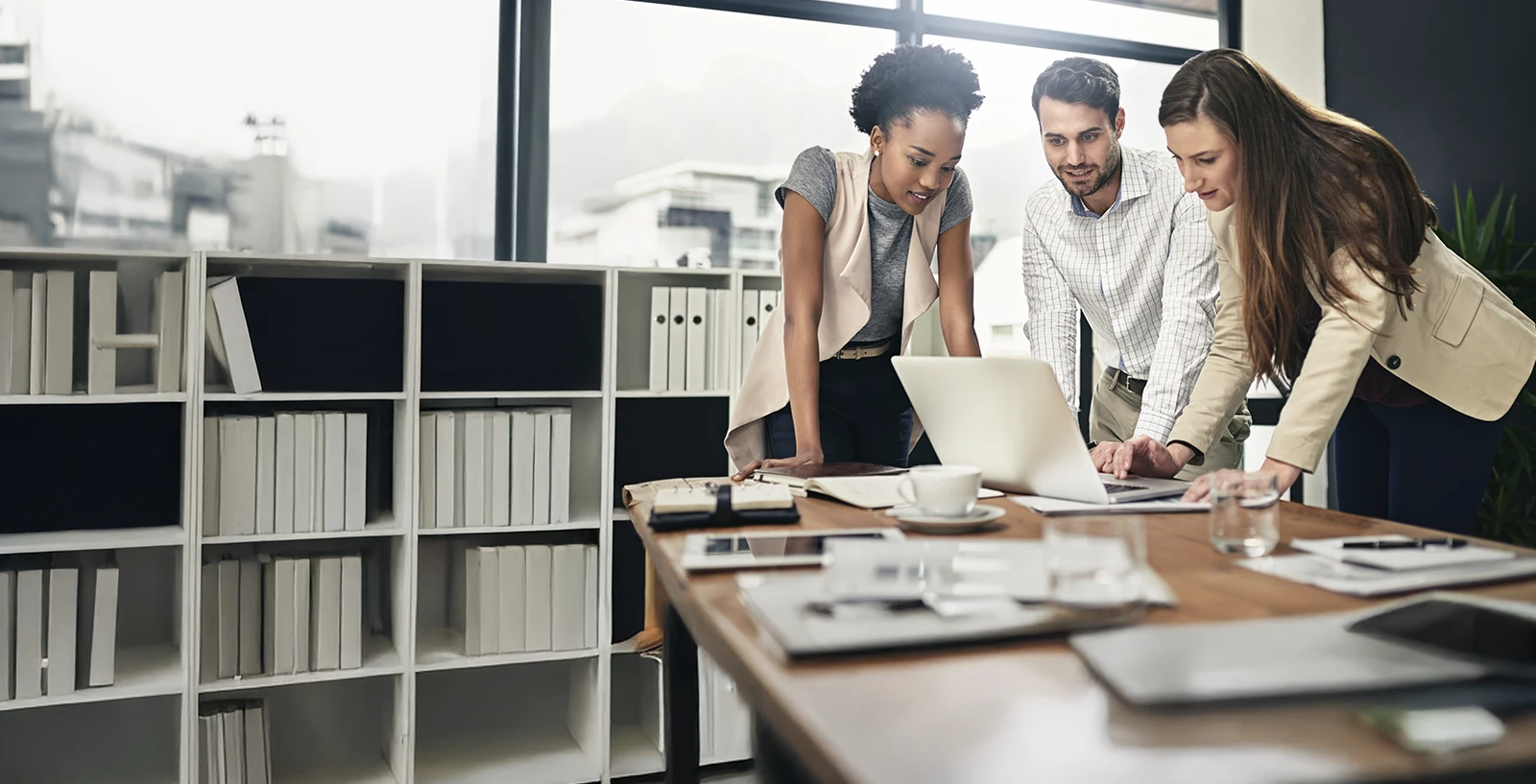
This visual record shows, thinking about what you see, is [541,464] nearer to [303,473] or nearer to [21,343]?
[303,473]

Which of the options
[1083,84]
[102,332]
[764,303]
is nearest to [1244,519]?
[1083,84]

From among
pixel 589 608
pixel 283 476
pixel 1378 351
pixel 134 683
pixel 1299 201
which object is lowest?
pixel 134 683

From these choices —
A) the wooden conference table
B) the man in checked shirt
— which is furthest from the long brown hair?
the wooden conference table

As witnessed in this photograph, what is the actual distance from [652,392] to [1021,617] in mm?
2048

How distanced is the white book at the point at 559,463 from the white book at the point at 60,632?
1.05 m

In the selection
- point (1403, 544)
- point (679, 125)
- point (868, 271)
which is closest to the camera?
point (1403, 544)

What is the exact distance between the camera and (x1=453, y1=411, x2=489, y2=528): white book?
263 cm

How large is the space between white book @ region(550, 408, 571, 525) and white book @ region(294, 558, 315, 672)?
0.58m

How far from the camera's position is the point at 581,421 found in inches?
113

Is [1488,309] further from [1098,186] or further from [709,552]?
[709,552]

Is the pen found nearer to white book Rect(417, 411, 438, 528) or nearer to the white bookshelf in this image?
the white bookshelf

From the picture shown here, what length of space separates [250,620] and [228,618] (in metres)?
0.04

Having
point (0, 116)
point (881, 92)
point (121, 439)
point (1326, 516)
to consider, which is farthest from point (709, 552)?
point (0, 116)

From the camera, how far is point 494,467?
2.65 m
